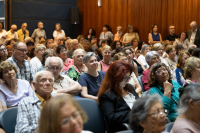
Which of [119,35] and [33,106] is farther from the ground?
[119,35]

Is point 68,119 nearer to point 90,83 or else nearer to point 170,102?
point 170,102

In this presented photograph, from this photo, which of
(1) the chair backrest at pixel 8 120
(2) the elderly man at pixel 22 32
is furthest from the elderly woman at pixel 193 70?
(2) the elderly man at pixel 22 32

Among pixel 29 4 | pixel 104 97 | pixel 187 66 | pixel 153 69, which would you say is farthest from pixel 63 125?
pixel 29 4

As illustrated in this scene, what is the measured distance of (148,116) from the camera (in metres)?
1.77

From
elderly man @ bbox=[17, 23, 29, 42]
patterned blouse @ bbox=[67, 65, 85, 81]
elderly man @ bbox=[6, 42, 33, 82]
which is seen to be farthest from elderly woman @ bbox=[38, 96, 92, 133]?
elderly man @ bbox=[17, 23, 29, 42]

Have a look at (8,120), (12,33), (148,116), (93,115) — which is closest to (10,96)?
(8,120)

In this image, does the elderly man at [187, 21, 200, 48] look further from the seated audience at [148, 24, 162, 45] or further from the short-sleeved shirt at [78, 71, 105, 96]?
the short-sleeved shirt at [78, 71, 105, 96]

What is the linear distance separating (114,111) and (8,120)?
0.95 metres

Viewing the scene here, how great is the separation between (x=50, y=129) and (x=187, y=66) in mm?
2643

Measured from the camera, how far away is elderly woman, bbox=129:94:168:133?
1.77m

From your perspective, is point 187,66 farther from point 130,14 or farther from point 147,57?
point 130,14

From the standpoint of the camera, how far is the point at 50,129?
4.46 ft

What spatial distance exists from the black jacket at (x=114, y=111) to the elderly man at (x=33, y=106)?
1.75 ft

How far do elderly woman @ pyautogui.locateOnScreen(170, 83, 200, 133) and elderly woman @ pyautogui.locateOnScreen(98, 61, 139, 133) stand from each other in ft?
2.09
